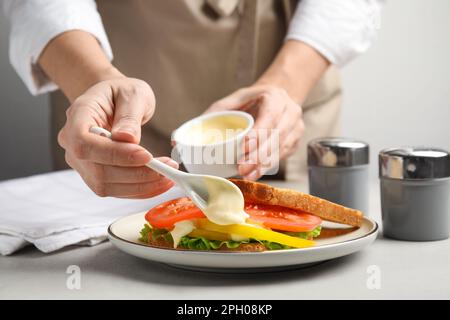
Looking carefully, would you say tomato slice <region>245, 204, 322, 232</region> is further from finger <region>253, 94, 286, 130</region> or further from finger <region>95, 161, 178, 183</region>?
finger <region>253, 94, 286, 130</region>

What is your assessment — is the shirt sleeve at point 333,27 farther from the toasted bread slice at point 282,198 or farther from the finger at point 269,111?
the toasted bread slice at point 282,198

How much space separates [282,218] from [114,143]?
0.24m

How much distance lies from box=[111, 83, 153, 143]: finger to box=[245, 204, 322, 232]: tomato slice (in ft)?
0.61

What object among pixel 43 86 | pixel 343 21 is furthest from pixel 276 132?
pixel 43 86

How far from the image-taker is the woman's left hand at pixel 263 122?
3.85 feet

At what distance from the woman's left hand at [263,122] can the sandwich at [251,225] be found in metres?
0.27

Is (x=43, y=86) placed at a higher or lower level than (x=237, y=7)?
lower

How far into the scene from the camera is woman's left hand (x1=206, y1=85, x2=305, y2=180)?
1174mm

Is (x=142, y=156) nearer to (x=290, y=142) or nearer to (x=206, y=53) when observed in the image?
(x=290, y=142)


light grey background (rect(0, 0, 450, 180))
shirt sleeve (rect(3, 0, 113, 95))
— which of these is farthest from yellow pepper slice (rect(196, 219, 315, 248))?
light grey background (rect(0, 0, 450, 180))

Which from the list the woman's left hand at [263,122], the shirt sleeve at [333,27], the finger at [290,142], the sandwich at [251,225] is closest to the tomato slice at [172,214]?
the sandwich at [251,225]

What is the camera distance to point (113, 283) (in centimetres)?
82
